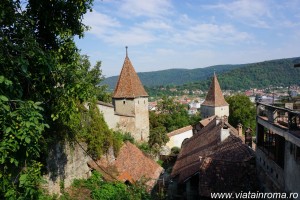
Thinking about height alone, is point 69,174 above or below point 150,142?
above

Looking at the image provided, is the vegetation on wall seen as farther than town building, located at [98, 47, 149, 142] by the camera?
Yes

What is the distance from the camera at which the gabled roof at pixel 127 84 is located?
2722 cm

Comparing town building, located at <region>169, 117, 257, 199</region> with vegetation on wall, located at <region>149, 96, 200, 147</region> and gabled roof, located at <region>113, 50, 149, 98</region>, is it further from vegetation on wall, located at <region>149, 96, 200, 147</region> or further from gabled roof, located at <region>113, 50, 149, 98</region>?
vegetation on wall, located at <region>149, 96, 200, 147</region>

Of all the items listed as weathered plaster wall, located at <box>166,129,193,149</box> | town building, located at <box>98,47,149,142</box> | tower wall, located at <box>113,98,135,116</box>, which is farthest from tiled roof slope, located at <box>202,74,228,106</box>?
tower wall, located at <box>113,98,135,116</box>

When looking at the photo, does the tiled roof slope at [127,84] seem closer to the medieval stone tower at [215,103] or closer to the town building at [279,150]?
the medieval stone tower at [215,103]

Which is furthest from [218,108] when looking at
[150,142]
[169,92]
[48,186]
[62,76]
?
[169,92]

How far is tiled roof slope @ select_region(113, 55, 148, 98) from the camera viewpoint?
89.3ft

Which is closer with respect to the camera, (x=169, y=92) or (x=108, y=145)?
(x=108, y=145)

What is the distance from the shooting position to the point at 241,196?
39.4 ft

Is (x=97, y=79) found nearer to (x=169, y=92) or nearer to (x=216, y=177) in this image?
(x=216, y=177)

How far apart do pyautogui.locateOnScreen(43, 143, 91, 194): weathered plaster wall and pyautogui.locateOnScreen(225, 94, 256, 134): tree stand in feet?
117

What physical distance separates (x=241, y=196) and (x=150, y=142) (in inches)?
673

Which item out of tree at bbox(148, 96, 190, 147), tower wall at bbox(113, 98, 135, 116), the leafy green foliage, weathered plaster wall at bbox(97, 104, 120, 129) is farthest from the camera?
tree at bbox(148, 96, 190, 147)

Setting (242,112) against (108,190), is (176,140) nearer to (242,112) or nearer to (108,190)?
(242,112)
